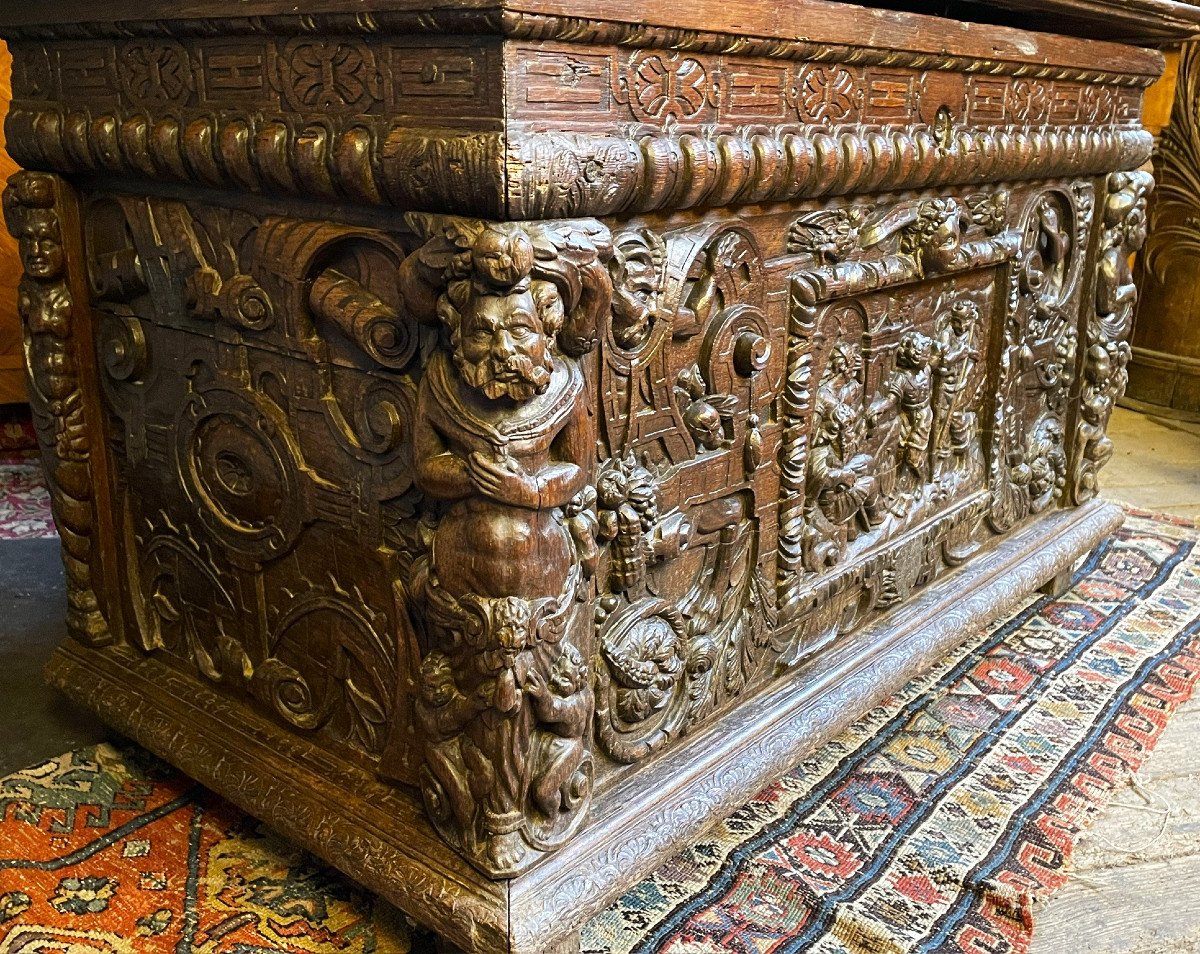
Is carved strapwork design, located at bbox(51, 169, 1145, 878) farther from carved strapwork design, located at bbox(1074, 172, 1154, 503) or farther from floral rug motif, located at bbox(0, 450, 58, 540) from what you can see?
floral rug motif, located at bbox(0, 450, 58, 540)

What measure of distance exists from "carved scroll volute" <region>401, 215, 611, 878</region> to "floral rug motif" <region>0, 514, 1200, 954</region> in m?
0.30

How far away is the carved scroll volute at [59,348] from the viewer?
1.70 meters

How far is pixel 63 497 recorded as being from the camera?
1805 mm

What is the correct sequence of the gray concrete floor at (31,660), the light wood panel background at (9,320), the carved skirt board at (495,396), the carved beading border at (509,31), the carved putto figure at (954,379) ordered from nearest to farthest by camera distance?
the carved beading border at (509,31) < the carved skirt board at (495,396) < the gray concrete floor at (31,660) < the carved putto figure at (954,379) < the light wood panel background at (9,320)

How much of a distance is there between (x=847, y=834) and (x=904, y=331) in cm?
86

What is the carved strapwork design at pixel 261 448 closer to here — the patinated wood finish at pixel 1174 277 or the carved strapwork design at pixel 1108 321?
the carved strapwork design at pixel 1108 321

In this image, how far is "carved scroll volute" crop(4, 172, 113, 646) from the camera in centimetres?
170

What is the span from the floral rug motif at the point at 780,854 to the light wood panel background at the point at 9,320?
75.0 inches

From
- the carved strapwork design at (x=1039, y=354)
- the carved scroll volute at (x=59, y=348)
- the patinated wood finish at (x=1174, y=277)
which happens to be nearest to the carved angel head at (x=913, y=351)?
the carved strapwork design at (x=1039, y=354)

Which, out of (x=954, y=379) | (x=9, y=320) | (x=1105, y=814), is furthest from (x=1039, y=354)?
(x=9, y=320)

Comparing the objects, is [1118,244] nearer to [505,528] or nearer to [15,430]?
[505,528]

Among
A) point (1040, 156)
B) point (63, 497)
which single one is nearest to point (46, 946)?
point (63, 497)

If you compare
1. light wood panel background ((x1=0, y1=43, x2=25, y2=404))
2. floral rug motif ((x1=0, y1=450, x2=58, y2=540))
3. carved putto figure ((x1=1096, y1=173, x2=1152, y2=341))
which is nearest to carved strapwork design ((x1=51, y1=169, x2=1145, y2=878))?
carved putto figure ((x1=1096, y1=173, x2=1152, y2=341))

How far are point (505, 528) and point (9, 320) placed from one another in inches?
110
